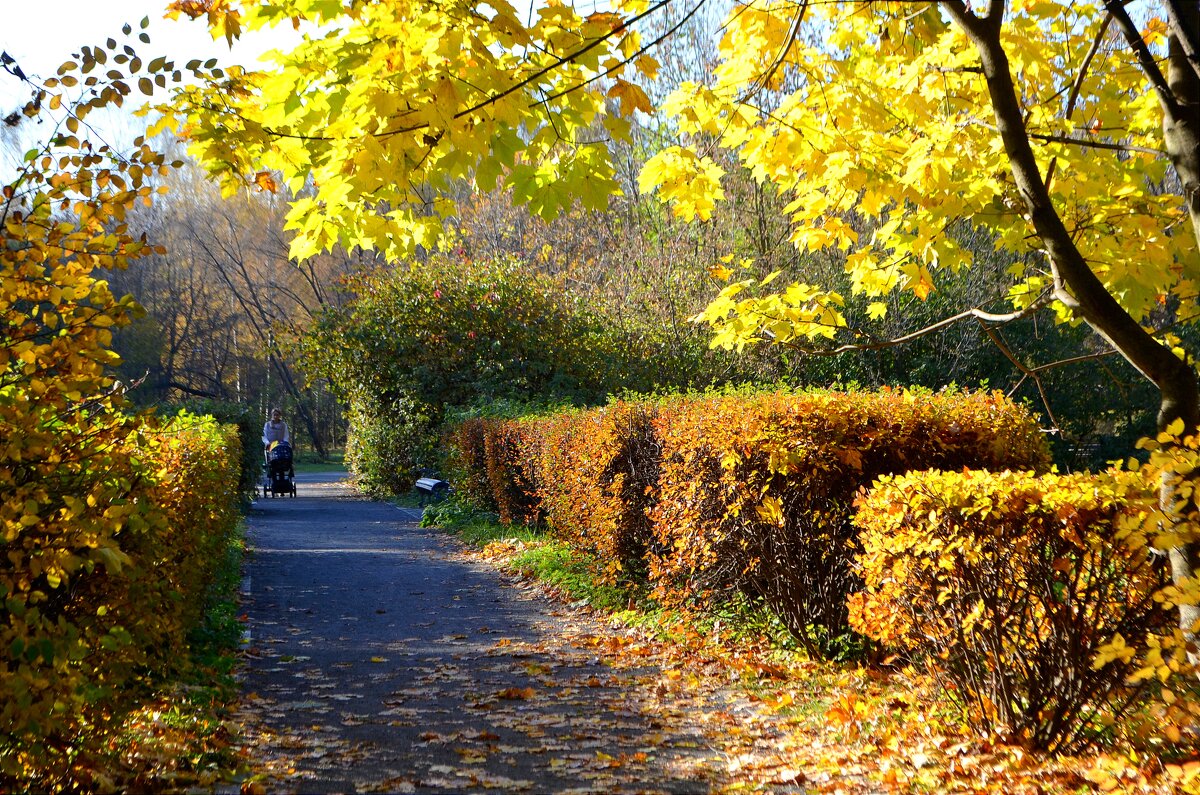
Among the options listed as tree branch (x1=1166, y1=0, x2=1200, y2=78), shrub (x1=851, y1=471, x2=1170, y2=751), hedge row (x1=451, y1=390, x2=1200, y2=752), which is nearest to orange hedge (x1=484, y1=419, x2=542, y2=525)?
hedge row (x1=451, y1=390, x2=1200, y2=752)

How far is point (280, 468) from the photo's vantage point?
74.1 feet

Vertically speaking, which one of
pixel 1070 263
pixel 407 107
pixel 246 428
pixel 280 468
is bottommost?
pixel 280 468

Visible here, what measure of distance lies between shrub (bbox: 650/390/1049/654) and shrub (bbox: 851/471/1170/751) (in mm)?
1548

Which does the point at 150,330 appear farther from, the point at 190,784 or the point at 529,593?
the point at 190,784

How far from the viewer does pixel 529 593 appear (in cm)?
1040

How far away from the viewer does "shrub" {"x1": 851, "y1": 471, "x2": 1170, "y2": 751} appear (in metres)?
4.07

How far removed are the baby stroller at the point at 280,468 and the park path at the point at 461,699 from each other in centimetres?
1150

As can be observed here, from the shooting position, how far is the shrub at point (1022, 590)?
4.07 meters

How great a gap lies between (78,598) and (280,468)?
19.6 m

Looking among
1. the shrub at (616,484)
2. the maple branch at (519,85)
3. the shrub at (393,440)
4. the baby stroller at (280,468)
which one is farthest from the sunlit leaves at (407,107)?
the baby stroller at (280,468)

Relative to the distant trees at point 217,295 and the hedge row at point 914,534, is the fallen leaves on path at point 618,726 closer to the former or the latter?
the hedge row at point 914,534

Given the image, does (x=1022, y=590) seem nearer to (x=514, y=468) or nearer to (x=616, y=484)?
(x=616, y=484)

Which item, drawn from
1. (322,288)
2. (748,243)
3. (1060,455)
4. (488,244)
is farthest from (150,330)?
(1060,455)

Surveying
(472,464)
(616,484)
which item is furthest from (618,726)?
(472,464)
